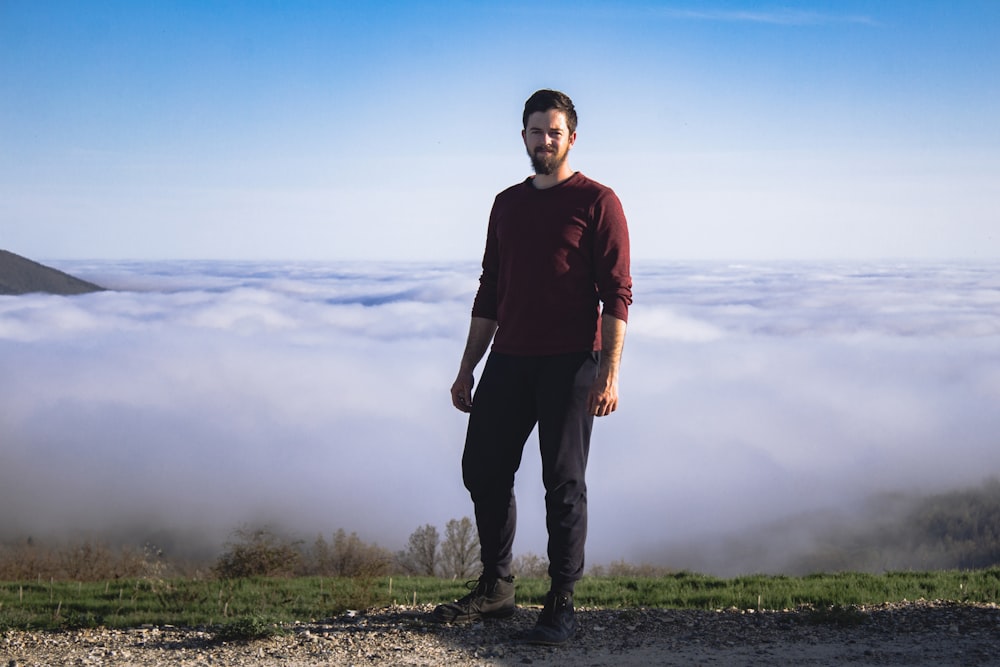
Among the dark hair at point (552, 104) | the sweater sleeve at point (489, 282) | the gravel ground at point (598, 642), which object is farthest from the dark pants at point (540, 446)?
the dark hair at point (552, 104)

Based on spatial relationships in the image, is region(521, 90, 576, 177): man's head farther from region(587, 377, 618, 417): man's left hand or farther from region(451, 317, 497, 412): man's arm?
region(587, 377, 618, 417): man's left hand

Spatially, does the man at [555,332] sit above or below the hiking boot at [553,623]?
above

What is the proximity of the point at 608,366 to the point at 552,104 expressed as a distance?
4.61 ft

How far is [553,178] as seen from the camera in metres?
5.30

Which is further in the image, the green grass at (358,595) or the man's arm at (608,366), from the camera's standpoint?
the green grass at (358,595)

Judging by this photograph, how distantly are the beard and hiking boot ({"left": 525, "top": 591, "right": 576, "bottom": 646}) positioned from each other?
2.31 metres

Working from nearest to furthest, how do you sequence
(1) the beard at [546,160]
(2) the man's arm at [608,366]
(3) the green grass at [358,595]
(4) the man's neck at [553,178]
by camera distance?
(2) the man's arm at [608,366] < (1) the beard at [546,160] < (4) the man's neck at [553,178] < (3) the green grass at [358,595]

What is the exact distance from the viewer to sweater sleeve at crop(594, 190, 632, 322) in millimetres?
5082

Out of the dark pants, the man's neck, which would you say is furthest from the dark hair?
the dark pants

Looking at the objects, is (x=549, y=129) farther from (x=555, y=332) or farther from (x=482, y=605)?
(x=482, y=605)

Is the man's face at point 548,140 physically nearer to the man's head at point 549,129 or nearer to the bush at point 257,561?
the man's head at point 549,129

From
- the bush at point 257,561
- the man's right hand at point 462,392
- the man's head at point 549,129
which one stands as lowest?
the bush at point 257,561

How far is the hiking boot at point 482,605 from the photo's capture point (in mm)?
5711

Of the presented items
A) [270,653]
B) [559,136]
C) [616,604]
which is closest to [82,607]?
[270,653]
